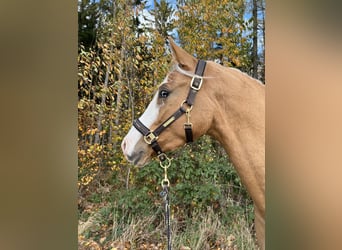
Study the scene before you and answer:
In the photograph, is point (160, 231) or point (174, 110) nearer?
point (174, 110)

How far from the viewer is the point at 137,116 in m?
Result: 2.04

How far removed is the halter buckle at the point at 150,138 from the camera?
179cm

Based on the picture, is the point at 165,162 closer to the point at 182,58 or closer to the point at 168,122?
the point at 168,122

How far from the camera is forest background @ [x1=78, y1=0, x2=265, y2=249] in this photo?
2.02 m

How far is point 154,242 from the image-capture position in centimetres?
217

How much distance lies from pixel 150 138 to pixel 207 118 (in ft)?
1.15

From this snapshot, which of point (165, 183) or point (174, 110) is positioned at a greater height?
point (174, 110)

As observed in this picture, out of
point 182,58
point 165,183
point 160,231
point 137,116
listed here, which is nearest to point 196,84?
point 182,58

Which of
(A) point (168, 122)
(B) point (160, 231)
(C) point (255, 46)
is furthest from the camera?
(B) point (160, 231)
